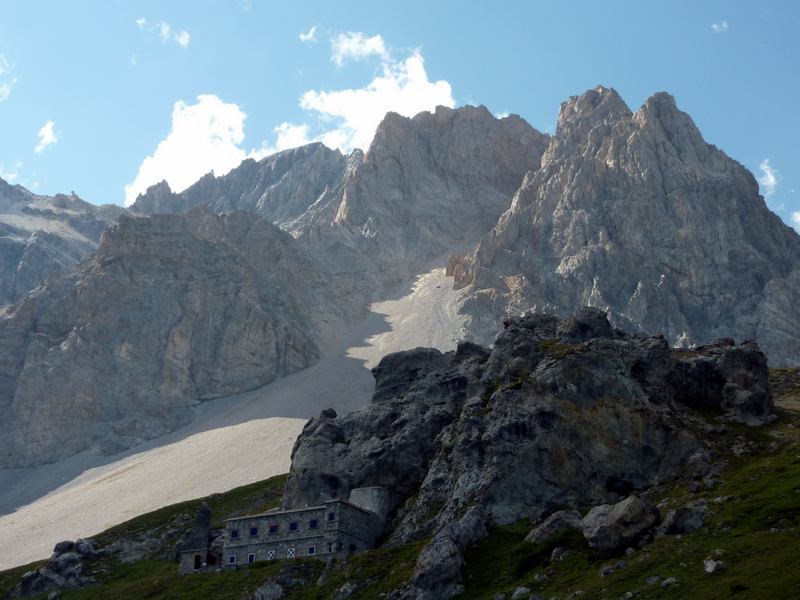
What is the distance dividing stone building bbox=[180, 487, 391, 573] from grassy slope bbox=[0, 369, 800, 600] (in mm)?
2244

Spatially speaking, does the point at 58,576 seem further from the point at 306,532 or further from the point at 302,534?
→ the point at 306,532

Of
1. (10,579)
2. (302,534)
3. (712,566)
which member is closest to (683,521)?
(712,566)

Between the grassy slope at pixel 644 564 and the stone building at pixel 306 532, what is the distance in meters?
2.24

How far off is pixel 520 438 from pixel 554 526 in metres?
13.7

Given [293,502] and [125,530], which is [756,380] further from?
[125,530]

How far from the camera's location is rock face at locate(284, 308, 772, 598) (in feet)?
291

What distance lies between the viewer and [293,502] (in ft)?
351

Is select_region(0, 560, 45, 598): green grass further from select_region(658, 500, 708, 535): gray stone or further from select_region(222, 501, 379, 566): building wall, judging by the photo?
select_region(658, 500, 708, 535): gray stone

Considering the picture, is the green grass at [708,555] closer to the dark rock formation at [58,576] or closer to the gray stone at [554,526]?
the gray stone at [554,526]

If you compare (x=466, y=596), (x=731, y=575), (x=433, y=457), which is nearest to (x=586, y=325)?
(x=433, y=457)

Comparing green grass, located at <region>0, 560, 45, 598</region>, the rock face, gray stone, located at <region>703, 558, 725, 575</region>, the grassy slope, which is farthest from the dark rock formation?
gray stone, located at <region>703, 558, 725, 575</region>

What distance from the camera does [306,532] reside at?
9469 cm

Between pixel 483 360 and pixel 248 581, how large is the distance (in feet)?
139

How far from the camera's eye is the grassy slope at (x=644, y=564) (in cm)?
6297
